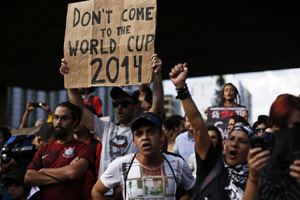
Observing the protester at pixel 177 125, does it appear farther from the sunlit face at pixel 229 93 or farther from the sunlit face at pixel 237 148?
the sunlit face at pixel 237 148

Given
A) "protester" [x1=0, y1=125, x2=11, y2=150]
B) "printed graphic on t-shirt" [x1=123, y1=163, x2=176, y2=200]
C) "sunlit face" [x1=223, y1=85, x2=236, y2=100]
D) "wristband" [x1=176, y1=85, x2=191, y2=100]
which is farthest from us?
"sunlit face" [x1=223, y1=85, x2=236, y2=100]

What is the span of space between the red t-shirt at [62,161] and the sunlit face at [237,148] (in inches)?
60.5

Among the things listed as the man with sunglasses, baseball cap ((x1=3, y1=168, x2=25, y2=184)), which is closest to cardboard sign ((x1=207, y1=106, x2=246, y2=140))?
the man with sunglasses

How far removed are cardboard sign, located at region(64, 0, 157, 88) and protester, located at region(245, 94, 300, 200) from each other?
1.68 meters

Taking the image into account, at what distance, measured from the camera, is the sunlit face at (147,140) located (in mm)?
3256

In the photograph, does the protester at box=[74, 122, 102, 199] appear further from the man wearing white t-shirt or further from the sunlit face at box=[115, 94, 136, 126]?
the man wearing white t-shirt

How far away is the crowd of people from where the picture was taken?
2260mm

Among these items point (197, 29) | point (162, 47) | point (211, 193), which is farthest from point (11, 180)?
point (162, 47)

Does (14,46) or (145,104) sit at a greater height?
(14,46)

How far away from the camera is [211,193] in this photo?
113 inches

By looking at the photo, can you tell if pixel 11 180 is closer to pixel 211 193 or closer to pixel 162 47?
pixel 211 193

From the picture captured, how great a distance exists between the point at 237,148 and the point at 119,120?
5.35ft

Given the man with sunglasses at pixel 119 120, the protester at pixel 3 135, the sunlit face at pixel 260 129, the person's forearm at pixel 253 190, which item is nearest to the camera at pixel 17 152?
the man with sunglasses at pixel 119 120

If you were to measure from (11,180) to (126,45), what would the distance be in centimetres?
219
